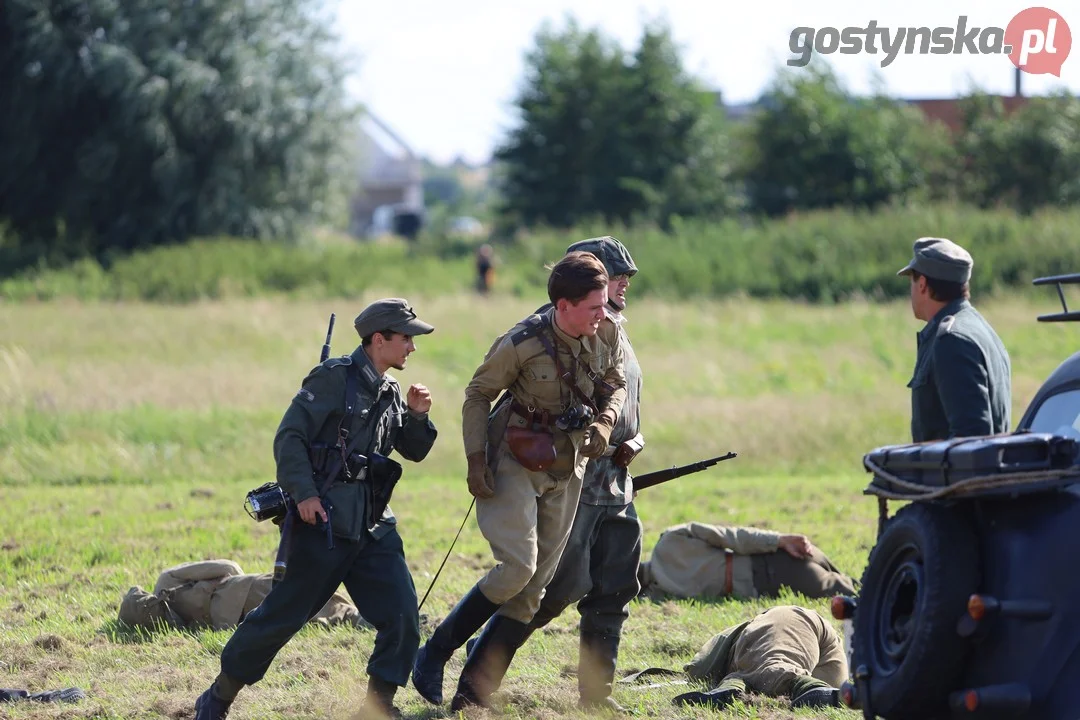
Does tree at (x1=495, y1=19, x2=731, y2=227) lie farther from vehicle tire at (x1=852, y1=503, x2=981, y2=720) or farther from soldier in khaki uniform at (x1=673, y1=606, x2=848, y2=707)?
vehicle tire at (x1=852, y1=503, x2=981, y2=720)

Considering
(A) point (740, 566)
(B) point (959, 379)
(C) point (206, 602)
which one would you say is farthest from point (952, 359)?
(C) point (206, 602)

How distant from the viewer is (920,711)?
4.44m

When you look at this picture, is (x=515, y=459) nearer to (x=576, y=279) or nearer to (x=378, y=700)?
(x=576, y=279)

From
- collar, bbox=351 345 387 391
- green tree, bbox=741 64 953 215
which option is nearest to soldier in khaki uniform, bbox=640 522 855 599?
collar, bbox=351 345 387 391

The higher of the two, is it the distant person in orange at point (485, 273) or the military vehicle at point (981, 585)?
the distant person in orange at point (485, 273)

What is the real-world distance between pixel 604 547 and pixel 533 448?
703 millimetres

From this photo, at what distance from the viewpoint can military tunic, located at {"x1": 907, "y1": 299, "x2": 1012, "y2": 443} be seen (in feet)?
17.9

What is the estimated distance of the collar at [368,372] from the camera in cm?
581

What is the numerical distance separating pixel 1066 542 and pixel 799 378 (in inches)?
600

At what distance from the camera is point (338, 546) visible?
5.72m

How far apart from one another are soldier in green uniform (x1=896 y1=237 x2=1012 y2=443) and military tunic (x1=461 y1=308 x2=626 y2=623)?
1272 millimetres

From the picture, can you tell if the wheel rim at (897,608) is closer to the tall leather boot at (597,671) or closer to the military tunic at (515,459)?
the military tunic at (515,459)

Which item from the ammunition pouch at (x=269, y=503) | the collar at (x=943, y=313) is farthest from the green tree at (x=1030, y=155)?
the ammunition pouch at (x=269, y=503)

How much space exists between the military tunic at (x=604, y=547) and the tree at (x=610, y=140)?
4345cm
